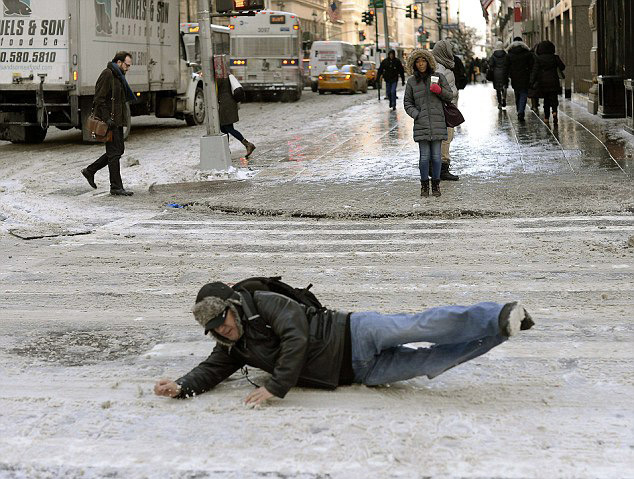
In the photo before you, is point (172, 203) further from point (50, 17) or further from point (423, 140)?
point (50, 17)

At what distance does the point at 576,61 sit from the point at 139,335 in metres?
28.2

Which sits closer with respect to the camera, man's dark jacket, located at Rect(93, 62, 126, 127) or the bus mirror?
man's dark jacket, located at Rect(93, 62, 126, 127)

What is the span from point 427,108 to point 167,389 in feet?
26.6

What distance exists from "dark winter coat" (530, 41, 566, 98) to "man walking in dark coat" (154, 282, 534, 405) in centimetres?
1810

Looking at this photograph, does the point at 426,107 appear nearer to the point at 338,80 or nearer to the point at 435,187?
the point at 435,187

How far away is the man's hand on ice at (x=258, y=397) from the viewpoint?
4.96 metres

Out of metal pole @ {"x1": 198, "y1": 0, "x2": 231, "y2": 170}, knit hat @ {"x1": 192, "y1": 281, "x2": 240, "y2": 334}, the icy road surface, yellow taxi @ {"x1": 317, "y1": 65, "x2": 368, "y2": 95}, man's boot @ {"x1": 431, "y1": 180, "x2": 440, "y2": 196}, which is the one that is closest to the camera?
the icy road surface

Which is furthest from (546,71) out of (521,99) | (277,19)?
(277,19)

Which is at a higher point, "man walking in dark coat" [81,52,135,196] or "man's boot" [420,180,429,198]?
"man walking in dark coat" [81,52,135,196]

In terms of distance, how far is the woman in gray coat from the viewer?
1255 centimetres

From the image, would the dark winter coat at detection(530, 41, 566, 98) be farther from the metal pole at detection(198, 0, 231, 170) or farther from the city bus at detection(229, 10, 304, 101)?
the city bus at detection(229, 10, 304, 101)

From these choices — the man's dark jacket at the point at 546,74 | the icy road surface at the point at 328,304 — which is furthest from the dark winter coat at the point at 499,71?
the icy road surface at the point at 328,304

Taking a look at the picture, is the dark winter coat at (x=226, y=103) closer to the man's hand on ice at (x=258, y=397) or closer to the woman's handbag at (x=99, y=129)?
the woman's handbag at (x=99, y=129)

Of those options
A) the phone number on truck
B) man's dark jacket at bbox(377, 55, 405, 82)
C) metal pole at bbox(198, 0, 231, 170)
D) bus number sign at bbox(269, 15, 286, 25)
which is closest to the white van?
Result: bus number sign at bbox(269, 15, 286, 25)
